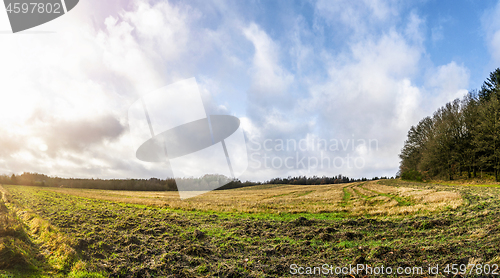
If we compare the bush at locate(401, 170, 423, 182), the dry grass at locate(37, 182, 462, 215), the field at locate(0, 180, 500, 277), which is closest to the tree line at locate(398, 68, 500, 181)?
the bush at locate(401, 170, 423, 182)

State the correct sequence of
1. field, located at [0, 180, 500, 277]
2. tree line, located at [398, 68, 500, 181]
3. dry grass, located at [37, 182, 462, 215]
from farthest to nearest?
tree line, located at [398, 68, 500, 181] → dry grass, located at [37, 182, 462, 215] → field, located at [0, 180, 500, 277]

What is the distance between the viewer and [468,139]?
133ft

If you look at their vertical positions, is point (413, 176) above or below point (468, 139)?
below

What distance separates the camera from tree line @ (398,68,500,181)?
33.0m

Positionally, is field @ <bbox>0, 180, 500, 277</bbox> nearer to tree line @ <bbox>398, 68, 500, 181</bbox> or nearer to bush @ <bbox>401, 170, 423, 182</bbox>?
tree line @ <bbox>398, 68, 500, 181</bbox>

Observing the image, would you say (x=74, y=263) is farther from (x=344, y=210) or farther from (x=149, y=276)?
(x=344, y=210)

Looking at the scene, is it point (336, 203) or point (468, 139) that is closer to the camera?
point (336, 203)

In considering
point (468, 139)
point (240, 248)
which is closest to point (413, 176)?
point (468, 139)

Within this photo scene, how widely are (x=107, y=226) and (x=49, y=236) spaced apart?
238 centimetres

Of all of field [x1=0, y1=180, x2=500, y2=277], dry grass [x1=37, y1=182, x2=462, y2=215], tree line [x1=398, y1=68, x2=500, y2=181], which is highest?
tree line [x1=398, y1=68, x2=500, y2=181]

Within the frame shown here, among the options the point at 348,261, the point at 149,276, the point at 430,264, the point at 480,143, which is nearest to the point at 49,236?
the point at 149,276

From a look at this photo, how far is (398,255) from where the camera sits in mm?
6086

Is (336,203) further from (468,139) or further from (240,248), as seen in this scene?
(468,139)

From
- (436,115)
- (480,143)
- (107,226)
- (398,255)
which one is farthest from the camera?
(436,115)
